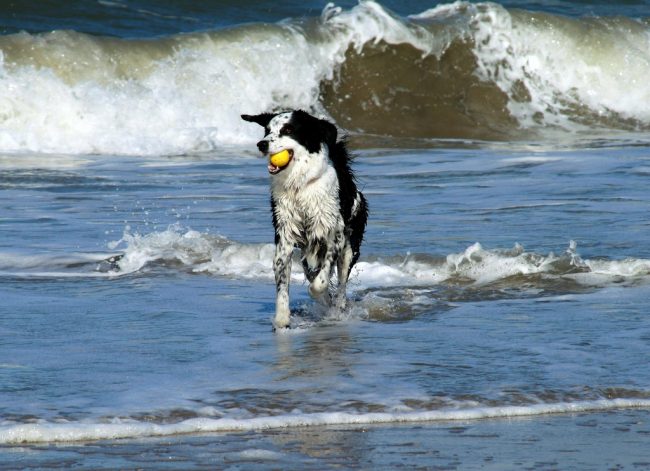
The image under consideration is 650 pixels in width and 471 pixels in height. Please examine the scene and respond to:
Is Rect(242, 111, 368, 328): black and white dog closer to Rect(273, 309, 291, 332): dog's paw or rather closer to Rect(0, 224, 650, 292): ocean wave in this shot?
Rect(273, 309, 291, 332): dog's paw

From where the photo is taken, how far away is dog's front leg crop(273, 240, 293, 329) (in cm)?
738

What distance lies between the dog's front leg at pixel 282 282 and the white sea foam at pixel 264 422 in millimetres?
1904

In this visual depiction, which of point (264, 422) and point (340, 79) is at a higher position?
point (340, 79)

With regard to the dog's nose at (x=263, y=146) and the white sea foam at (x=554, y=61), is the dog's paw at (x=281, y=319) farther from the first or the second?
the white sea foam at (x=554, y=61)

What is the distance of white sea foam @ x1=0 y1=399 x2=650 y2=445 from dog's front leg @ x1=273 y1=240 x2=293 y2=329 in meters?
1.90

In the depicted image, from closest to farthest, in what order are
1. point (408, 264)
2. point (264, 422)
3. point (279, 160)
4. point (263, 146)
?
point (264, 422) < point (263, 146) < point (279, 160) < point (408, 264)

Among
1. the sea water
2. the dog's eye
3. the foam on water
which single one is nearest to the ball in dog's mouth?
the dog's eye

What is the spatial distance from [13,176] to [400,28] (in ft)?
33.0

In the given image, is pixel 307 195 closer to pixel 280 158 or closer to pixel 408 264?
pixel 280 158

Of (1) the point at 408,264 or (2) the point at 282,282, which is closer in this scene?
(2) the point at 282,282

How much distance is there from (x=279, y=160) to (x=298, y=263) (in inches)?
110

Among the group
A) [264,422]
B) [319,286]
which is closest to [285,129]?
[319,286]

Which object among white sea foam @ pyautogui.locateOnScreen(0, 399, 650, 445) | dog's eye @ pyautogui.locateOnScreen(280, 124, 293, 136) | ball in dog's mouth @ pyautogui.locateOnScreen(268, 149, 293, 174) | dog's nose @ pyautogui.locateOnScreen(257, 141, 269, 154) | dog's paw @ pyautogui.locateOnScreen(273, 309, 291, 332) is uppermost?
dog's eye @ pyautogui.locateOnScreen(280, 124, 293, 136)

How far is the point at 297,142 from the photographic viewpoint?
23.7ft
